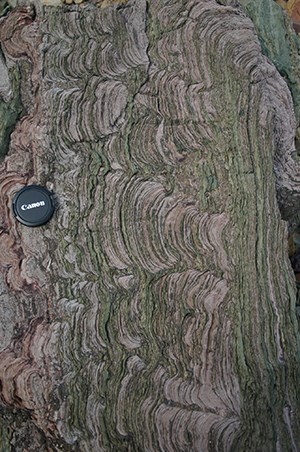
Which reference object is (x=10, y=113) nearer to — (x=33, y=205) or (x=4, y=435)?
(x=33, y=205)

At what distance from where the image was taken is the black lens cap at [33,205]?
2.20 m

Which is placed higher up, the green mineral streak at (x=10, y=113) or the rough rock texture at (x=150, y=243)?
the green mineral streak at (x=10, y=113)

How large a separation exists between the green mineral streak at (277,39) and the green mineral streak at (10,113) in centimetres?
83

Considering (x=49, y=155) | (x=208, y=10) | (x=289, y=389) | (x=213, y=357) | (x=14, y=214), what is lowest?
(x=289, y=389)

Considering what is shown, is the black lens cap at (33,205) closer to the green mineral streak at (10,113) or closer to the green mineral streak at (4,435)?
the green mineral streak at (10,113)

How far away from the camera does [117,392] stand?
2.11 m

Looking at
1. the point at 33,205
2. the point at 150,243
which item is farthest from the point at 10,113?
the point at 150,243

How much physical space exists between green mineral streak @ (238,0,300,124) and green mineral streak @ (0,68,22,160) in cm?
83

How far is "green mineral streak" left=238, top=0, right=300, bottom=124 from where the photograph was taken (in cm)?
257

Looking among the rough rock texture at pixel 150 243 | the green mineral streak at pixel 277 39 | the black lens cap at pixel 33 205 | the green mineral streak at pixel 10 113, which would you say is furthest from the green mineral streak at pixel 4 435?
the green mineral streak at pixel 277 39

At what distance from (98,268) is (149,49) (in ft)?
2.39

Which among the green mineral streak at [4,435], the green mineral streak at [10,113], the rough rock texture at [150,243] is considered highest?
the green mineral streak at [10,113]

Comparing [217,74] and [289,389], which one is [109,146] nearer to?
[217,74]

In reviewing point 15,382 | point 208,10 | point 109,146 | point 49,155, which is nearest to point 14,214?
point 49,155
